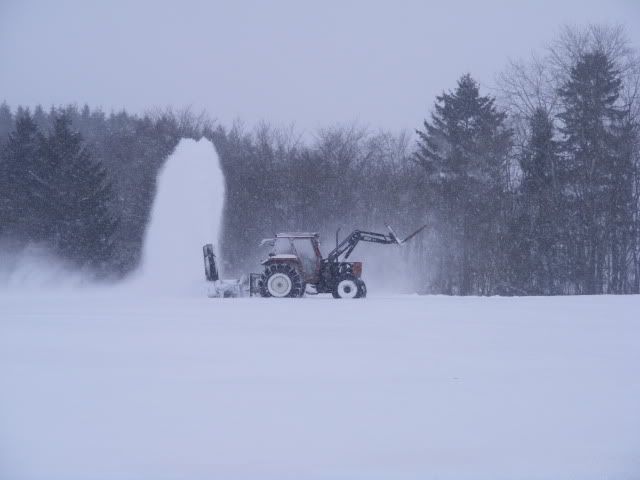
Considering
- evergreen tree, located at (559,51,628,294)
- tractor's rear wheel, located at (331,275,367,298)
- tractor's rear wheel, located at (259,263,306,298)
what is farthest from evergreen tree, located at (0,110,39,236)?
evergreen tree, located at (559,51,628,294)

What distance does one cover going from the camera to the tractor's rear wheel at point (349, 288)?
19391 mm

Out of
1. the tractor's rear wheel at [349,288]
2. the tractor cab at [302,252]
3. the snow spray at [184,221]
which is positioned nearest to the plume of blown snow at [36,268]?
the snow spray at [184,221]

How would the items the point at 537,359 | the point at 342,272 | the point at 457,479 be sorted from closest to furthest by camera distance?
the point at 457,479 < the point at 537,359 < the point at 342,272

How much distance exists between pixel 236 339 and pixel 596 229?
27797 millimetres

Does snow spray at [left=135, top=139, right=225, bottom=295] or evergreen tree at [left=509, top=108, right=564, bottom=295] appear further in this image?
evergreen tree at [left=509, top=108, right=564, bottom=295]

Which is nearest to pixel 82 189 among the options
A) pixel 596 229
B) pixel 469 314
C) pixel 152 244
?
pixel 152 244

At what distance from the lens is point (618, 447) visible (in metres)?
5.18

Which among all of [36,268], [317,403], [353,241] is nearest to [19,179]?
[36,268]

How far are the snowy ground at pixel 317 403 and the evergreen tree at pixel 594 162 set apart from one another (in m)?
24.3

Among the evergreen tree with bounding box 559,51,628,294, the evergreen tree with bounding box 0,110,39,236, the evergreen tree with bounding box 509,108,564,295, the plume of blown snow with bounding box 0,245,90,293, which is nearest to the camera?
the evergreen tree with bounding box 559,51,628,294

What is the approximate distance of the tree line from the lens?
33.7 metres

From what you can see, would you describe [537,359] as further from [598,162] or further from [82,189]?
[82,189]

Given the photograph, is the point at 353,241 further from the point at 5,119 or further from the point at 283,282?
the point at 5,119

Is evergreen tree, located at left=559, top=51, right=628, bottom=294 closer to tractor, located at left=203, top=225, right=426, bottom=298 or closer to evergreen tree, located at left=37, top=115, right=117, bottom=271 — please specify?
tractor, located at left=203, top=225, right=426, bottom=298
